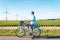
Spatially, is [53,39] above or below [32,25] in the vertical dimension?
below

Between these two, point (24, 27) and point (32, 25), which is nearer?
point (32, 25)

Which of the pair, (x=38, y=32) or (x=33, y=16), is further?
(x=38, y=32)

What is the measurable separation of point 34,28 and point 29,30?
0.50m

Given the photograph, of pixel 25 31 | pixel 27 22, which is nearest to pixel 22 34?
pixel 25 31

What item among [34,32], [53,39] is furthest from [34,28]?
[53,39]

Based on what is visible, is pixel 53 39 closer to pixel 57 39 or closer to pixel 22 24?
pixel 57 39

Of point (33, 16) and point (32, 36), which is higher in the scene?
point (33, 16)

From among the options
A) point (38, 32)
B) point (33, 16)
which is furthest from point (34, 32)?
point (33, 16)

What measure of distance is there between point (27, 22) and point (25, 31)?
Result: 924 millimetres

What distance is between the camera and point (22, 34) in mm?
14492

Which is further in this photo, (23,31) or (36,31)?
(23,31)

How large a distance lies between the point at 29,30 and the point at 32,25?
1.01 m

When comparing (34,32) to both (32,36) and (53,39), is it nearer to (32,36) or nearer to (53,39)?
(32,36)

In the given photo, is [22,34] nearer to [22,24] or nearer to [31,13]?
[22,24]
